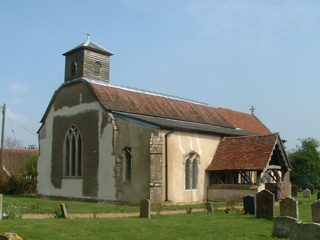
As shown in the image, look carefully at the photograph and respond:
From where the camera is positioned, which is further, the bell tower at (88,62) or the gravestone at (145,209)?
the bell tower at (88,62)

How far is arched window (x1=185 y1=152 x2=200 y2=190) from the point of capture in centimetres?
2597

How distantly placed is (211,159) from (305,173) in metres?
20.2

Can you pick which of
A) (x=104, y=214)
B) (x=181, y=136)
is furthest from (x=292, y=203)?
(x=181, y=136)

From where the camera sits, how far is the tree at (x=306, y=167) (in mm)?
43500

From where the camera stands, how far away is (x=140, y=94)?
3122 cm

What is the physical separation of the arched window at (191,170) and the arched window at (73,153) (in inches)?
286

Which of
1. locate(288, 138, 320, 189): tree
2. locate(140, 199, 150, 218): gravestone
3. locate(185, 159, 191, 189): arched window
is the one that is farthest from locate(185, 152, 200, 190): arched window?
locate(288, 138, 320, 189): tree

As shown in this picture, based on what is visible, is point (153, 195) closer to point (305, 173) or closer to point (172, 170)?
point (172, 170)

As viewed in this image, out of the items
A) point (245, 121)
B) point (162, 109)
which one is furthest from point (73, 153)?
point (245, 121)

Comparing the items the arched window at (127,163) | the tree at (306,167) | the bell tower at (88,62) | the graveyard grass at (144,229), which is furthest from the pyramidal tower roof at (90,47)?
the tree at (306,167)

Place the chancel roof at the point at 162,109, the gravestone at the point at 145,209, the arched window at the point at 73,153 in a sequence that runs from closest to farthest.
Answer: the gravestone at the point at 145,209
the chancel roof at the point at 162,109
the arched window at the point at 73,153

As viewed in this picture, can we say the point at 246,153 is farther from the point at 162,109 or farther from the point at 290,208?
the point at 290,208

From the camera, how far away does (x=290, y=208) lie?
585 inches

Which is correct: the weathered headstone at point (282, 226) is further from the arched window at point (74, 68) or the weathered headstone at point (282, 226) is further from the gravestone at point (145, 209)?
the arched window at point (74, 68)
